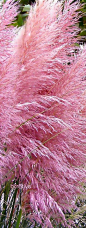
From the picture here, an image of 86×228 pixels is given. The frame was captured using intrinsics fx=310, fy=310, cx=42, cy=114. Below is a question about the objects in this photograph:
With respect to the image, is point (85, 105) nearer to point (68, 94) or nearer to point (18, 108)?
point (68, 94)

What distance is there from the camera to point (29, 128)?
1.17 metres

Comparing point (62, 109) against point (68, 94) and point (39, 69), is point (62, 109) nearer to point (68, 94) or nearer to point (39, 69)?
point (68, 94)

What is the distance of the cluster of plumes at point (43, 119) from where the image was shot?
1051mm

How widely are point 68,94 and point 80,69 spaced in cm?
11

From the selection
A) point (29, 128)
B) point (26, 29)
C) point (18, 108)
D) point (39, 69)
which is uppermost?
point (26, 29)

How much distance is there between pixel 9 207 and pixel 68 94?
0.45m

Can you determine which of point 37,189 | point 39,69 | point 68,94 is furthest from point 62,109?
point 37,189

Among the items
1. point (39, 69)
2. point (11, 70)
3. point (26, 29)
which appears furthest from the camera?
point (26, 29)

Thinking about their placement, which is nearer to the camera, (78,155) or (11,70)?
(11,70)

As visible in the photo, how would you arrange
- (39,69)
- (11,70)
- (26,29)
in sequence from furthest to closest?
(26,29) < (39,69) < (11,70)

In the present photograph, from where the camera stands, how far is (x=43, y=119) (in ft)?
3.65

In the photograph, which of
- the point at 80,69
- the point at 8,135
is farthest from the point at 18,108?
the point at 80,69

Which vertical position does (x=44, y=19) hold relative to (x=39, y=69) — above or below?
above

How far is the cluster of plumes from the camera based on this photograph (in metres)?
1.05
